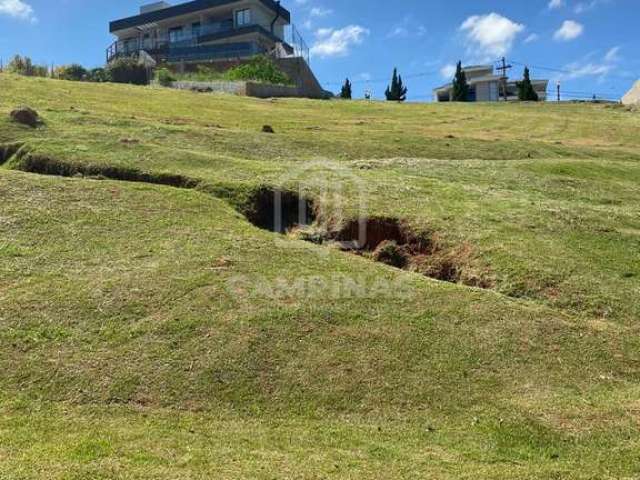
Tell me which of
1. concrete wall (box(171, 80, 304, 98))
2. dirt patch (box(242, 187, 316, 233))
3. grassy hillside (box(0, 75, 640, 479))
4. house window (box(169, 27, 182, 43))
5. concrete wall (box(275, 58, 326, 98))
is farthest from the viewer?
house window (box(169, 27, 182, 43))

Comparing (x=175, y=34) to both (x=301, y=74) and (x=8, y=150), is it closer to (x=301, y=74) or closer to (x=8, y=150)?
(x=301, y=74)

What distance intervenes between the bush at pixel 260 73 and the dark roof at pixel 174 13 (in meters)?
14.0

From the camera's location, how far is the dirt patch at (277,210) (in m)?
11.9

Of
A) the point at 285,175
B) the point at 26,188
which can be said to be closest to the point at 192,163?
the point at 285,175

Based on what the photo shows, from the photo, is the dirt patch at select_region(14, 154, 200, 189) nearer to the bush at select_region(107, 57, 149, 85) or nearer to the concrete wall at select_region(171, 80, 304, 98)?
the concrete wall at select_region(171, 80, 304, 98)

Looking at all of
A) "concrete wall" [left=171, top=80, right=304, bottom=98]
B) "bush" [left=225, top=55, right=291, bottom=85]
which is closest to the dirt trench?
"concrete wall" [left=171, top=80, right=304, bottom=98]

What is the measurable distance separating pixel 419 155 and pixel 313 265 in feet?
38.1

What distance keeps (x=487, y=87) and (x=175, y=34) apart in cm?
3838

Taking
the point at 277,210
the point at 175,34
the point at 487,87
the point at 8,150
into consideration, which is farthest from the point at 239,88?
the point at 487,87

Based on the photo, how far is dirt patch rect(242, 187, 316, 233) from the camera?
39.0ft

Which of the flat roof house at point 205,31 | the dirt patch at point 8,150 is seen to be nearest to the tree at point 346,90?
the flat roof house at point 205,31

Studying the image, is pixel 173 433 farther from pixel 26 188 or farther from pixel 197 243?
pixel 26 188

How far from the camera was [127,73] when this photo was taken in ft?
155

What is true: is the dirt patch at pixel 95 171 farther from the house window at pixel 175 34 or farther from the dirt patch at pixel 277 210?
the house window at pixel 175 34
